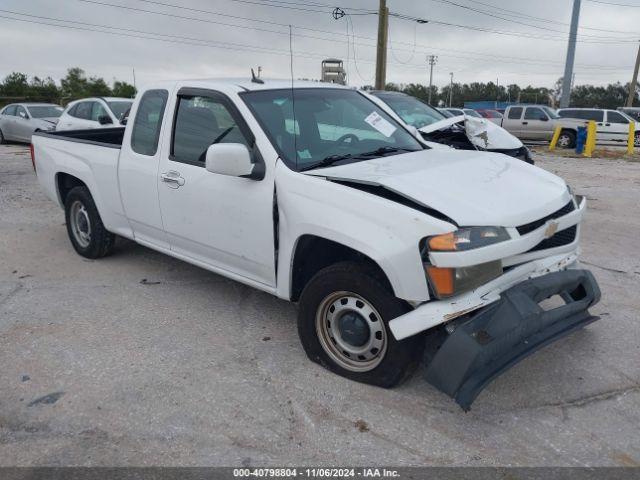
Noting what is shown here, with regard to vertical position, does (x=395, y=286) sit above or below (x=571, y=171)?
above

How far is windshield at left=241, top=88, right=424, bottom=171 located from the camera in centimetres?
378

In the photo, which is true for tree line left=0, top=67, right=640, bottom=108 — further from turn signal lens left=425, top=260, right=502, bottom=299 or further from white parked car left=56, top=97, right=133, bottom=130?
turn signal lens left=425, top=260, right=502, bottom=299

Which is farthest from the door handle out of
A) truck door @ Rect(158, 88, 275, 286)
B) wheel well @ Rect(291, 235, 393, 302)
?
wheel well @ Rect(291, 235, 393, 302)

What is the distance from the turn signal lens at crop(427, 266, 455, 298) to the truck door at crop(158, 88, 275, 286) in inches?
46.5

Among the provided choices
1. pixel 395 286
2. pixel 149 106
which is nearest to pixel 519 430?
pixel 395 286

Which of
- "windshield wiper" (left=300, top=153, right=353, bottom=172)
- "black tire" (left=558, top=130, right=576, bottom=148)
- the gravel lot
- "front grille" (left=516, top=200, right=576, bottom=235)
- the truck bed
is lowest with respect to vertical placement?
"black tire" (left=558, top=130, right=576, bottom=148)

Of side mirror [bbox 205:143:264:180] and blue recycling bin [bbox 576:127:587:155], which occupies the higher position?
side mirror [bbox 205:143:264:180]

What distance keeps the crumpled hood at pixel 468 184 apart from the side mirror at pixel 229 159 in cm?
45

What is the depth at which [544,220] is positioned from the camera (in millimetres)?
3316

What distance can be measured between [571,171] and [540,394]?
36.1 ft

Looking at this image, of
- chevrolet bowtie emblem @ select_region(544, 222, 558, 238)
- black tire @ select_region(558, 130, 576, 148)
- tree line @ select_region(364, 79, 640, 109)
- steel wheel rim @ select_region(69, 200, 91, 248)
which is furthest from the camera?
tree line @ select_region(364, 79, 640, 109)

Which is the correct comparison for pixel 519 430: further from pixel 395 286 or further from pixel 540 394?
pixel 395 286

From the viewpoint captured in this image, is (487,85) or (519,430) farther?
(487,85)

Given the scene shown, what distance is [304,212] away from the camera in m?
3.38
